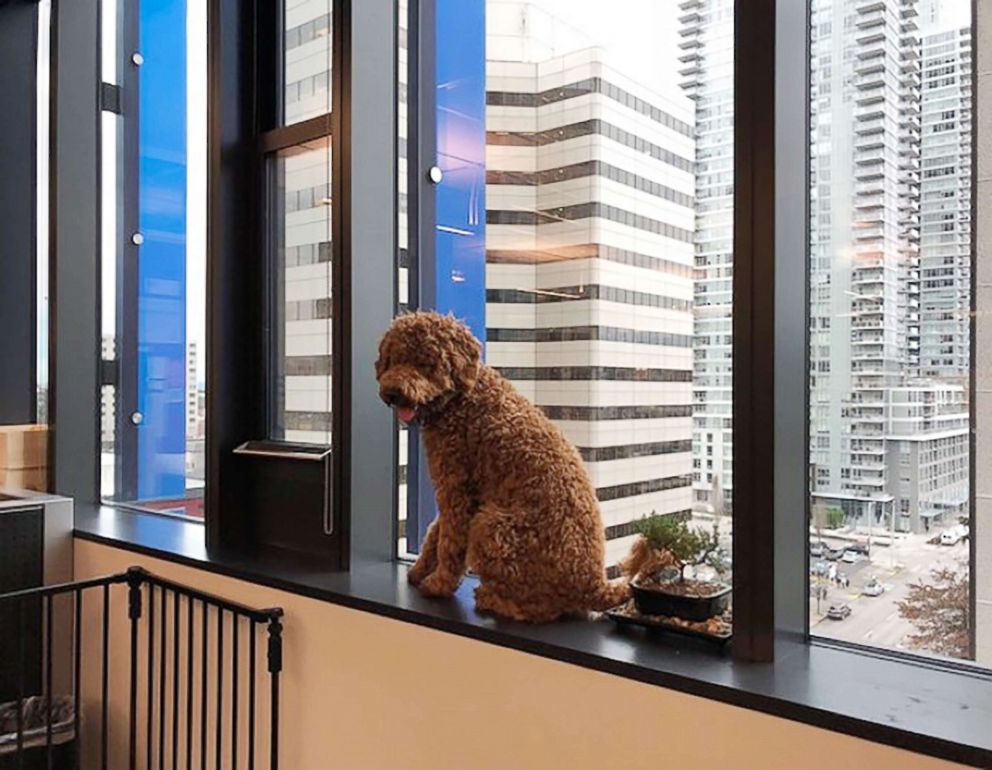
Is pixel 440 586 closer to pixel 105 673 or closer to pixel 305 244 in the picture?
pixel 305 244

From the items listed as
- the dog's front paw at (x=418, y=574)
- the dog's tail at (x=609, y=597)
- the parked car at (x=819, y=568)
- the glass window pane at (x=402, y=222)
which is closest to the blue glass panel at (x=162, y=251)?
the glass window pane at (x=402, y=222)

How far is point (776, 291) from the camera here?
140 centimetres

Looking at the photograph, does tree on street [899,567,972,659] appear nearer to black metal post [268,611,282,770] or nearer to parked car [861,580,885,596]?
parked car [861,580,885,596]

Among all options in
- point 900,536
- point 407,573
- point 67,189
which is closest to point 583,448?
point 407,573

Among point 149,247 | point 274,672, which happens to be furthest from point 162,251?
point 274,672

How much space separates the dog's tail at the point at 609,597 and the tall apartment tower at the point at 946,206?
683mm

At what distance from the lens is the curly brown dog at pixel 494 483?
163 cm

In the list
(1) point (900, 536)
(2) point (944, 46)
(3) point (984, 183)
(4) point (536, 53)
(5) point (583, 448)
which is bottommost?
(1) point (900, 536)

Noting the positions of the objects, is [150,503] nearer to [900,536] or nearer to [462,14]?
[462,14]

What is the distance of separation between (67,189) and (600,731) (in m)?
2.84

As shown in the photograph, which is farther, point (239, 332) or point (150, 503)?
point (150, 503)

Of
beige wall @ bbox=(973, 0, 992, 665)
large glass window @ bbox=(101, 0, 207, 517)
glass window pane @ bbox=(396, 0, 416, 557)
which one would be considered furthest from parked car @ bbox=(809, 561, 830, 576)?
large glass window @ bbox=(101, 0, 207, 517)

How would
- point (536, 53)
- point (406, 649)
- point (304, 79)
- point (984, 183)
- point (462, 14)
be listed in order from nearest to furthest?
1. point (984, 183)
2. point (406, 649)
3. point (536, 53)
4. point (462, 14)
5. point (304, 79)

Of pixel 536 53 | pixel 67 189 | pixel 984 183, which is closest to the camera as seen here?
pixel 984 183
